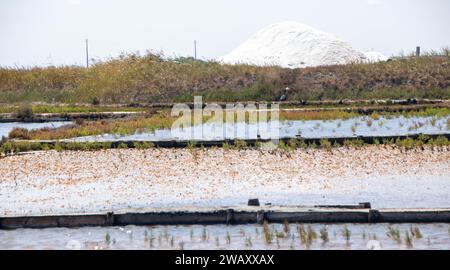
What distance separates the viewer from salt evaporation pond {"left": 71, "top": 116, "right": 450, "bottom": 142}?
1080 inches

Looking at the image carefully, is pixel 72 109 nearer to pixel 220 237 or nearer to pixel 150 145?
pixel 150 145

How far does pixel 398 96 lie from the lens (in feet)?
143

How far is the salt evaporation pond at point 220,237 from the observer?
43.0ft

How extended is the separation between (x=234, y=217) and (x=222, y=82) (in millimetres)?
34594

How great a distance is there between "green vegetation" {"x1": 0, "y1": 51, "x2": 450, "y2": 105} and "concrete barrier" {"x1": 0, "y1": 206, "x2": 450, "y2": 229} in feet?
97.1

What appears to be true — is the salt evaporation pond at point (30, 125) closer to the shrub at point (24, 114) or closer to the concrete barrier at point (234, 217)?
the shrub at point (24, 114)

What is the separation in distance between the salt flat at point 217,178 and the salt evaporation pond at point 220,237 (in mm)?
1750

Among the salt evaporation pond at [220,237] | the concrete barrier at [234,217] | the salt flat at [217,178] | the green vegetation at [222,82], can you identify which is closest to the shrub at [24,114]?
the green vegetation at [222,82]

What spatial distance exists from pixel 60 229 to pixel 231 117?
781 inches

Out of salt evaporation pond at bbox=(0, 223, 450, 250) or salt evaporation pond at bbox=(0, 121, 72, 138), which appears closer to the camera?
salt evaporation pond at bbox=(0, 223, 450, 250)

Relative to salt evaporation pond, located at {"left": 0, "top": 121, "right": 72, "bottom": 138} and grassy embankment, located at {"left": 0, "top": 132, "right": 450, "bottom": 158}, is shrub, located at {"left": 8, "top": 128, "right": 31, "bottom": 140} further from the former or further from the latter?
salt evaporation pond, located at {"left": 0, "top": 121, "right": 72, "bottom": 138}

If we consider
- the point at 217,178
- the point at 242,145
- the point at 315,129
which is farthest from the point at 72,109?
the point at 217,178

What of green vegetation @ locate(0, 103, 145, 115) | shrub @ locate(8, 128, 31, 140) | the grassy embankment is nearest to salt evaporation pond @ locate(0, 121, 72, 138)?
green vegetation @ locate(0, 103, 145, 115)
